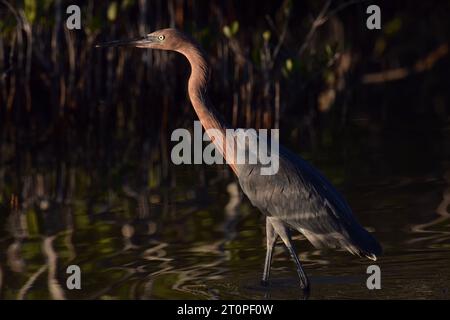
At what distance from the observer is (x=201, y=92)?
7.33 m

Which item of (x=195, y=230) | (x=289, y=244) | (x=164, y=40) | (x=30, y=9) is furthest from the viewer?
(x=30, y=9)

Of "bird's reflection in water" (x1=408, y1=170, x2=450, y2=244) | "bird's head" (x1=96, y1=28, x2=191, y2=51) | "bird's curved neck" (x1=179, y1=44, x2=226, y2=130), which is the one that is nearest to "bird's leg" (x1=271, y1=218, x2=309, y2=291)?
"bird's curved neck" (x1=179, y1=44, x2=226, y2=130)

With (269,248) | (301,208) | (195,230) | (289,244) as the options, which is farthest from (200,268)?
(195,230)

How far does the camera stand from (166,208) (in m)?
8.74

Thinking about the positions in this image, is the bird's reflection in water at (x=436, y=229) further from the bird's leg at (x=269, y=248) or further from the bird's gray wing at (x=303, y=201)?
the bird's leg at (x=269, y=248)

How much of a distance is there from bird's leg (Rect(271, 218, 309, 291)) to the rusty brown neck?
0.51m

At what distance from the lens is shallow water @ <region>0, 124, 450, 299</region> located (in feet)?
21.4

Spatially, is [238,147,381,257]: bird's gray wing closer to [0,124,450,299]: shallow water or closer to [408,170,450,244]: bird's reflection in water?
[0,124,450,299]: shallow water

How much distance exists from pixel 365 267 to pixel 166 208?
2225mm

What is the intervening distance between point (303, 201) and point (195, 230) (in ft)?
4.47

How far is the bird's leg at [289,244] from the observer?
254 inches

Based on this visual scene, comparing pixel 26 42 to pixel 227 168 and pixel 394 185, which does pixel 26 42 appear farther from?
pixel 394 185

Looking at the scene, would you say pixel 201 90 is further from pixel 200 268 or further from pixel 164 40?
pixel 200 268
